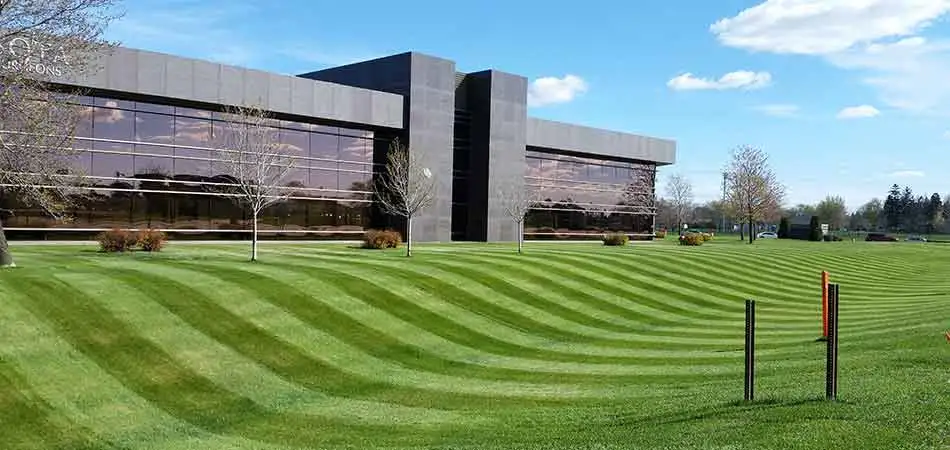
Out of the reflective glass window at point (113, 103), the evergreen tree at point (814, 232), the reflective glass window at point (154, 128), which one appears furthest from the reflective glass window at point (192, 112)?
the evergreen tree at point (814, 232)

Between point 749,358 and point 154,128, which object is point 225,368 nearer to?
point 749,358

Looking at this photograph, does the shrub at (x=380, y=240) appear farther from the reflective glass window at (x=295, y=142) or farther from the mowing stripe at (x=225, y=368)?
the mowing stripe at (x=225, y=368)

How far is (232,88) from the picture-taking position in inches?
1698

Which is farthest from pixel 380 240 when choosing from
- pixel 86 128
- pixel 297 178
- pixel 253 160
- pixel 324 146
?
pixel 86 128

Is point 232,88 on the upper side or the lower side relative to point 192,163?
upper

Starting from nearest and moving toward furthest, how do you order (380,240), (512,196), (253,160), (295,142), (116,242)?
(116,242) < (253,160) < (380,240) < (295,142) < (512,196)

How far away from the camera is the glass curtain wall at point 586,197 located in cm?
6581

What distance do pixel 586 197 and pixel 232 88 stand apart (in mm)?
37624

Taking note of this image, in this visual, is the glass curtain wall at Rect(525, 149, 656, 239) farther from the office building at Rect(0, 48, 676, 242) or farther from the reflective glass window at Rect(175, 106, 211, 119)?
the reflective glass window at Rect(175, 106, 211, 119)

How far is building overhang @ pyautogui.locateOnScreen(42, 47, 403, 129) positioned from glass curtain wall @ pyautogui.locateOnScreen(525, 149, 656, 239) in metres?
16.9

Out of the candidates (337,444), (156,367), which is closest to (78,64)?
(156,367)

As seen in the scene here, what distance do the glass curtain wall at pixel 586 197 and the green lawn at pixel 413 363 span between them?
36334mm

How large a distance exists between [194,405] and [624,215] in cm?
6633

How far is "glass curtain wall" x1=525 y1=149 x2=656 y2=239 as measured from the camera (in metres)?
65.8
